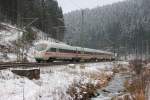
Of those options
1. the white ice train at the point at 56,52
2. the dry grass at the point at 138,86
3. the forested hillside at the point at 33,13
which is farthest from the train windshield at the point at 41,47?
the forested hillside at the point at 33,13

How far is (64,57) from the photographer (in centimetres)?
4947

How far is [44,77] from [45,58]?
18874mm

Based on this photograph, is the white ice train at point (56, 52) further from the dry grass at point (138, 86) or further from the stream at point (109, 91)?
the stream at point (109, 91)

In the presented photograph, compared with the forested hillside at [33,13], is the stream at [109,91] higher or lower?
lower

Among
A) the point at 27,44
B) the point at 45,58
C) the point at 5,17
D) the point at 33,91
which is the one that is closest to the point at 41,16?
the point at 5,17

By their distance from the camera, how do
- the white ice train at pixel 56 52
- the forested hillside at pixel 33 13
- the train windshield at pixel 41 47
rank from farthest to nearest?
1. the forested hillside at pixel 33 13
2. the train windshield at pixel 41 47
3. the white ice train at pixel 56 52

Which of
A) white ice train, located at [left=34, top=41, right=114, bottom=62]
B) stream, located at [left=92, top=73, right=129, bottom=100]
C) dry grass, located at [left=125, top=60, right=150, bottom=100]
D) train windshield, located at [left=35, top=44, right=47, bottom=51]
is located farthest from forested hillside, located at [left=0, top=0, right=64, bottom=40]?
dry grass, located at [left=125, top=60, right=150, bottom=100]

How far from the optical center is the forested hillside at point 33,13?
8306cm

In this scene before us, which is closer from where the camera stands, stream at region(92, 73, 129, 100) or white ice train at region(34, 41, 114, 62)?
stream at region(92, 73, 129, 100)

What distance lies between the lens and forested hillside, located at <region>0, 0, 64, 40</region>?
83.1 metres

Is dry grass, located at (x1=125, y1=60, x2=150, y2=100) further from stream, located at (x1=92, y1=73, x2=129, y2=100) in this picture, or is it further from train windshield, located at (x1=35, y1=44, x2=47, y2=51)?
train windshield, located at (x1=35, y1=44, x2=47, y2=51)

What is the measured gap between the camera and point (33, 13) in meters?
91.7

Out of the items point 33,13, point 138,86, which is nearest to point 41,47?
point 138,86

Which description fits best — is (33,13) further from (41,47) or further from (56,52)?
(41,47)
